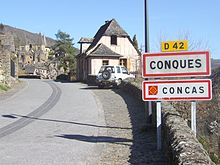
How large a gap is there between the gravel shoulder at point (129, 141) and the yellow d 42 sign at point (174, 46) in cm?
230

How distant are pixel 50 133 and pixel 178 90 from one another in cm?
496

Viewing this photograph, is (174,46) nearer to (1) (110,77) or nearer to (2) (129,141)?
(2) (129,141)

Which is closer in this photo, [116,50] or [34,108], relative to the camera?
[34,108]

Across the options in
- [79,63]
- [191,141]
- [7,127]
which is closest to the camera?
[191,141]

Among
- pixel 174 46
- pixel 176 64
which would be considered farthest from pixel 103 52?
pixel 176 64

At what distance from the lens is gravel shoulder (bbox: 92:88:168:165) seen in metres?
8.17

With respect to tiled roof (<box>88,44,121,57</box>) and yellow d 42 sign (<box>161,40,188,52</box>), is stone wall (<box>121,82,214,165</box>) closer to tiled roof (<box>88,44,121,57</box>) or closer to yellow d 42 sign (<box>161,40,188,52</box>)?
yellow d 42 sign (<box>161,40,188,52</box>)

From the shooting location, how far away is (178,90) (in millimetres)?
8531

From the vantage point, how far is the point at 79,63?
52.2 metres

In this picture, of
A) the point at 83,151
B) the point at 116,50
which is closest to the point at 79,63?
the point at 116,50

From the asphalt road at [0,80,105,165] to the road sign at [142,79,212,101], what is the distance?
1898 mm

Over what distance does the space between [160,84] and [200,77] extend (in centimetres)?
96

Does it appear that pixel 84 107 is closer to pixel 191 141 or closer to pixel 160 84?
pixel 160 84

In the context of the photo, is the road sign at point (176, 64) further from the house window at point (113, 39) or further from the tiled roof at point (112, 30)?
the house window at point (113, 39)
